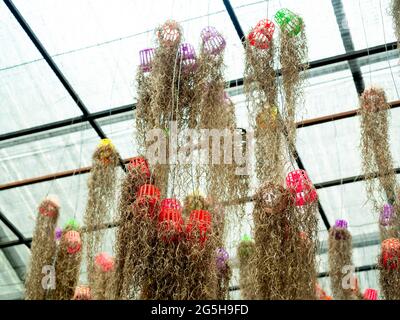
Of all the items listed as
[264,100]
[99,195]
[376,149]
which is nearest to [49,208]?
[99,195]

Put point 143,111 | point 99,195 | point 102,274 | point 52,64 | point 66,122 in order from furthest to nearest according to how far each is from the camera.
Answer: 1. point 66,122
2. point 52,64
3. point 102,274
4. point 99,195
5. point 143,111

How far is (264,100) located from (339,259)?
192 cm

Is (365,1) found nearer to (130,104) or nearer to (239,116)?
(239,116)

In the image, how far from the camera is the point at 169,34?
3762 millimetres

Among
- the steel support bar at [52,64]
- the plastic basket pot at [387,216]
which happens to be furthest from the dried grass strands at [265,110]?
the steel support bar at [52,64]

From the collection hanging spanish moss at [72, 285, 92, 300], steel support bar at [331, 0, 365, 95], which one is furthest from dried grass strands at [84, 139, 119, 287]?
steel support bar at [331, 0, 365, 95]

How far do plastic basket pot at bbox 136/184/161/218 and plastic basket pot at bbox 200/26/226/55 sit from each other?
1.02m

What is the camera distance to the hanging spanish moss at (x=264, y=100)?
3508mm

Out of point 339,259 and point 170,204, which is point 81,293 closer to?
point 170,204

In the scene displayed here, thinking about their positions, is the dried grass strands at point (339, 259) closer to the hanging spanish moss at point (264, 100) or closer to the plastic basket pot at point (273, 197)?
the hanging spanish moss at point (264, 100)

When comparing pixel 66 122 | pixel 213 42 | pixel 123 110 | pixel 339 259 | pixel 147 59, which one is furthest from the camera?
pixel 66 122

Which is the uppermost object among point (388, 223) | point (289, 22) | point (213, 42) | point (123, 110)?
point (123, 110)

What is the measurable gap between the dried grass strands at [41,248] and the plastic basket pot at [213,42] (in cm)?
202

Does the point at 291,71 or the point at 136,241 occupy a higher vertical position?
the point at 291,71
